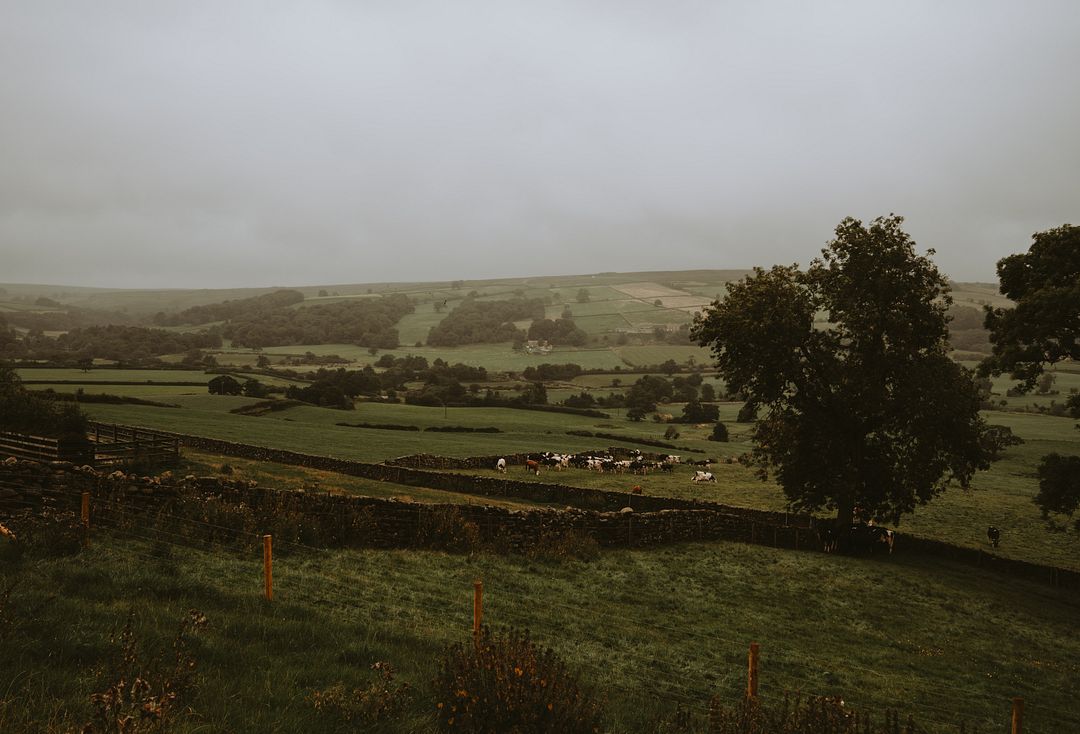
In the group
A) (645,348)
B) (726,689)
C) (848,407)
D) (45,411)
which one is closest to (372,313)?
(645,348)

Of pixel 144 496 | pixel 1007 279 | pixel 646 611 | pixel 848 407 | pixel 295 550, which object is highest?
pixel 1007 279

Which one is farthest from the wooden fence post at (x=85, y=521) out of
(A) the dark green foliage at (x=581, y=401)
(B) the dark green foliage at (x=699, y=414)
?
(B) the dark green foliage at (x=699, y=414)

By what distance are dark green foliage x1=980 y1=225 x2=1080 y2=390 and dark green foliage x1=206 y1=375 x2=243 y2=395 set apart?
6976cm

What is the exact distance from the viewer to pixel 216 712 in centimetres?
586

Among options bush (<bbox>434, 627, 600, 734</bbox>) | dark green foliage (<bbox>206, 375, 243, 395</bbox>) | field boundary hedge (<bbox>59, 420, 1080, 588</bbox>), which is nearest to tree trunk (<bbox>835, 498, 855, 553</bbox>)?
field boundary hedge (<bbox>59, 420, 1080, 588</bbox>)

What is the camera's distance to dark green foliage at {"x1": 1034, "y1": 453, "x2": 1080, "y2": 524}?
65.5 ft

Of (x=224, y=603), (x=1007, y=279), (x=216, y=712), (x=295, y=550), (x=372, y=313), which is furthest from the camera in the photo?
(x=372, y=313)

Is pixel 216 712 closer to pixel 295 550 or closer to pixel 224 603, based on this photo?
pixel 224 603

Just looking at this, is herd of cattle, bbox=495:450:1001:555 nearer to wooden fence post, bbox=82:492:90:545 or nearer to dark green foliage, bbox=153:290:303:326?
wooden fence post, bbox=82:492:90:545

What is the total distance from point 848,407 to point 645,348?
11982 cm

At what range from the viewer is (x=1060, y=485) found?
66.1 feet

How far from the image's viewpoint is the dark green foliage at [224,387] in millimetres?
69938

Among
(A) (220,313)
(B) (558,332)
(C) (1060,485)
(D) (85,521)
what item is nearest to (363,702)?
(D) (85,521)

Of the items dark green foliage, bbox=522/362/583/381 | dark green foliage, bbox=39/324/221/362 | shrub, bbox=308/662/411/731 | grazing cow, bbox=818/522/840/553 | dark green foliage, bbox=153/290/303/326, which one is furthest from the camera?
dark green foliage, bbox=153/290/303/326
